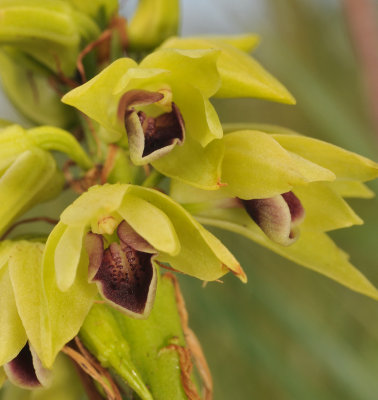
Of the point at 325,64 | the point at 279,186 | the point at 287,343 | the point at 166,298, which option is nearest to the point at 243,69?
the point at 279,186

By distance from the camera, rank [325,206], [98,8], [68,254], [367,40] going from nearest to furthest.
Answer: [68,254] → [325,206] → [98,8] → [367,40]

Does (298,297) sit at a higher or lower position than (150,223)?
lower

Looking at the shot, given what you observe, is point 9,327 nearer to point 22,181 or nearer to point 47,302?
point 47,302

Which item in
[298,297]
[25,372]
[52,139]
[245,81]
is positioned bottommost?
[298,297]

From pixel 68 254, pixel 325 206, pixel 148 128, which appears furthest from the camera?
pixel 325 206

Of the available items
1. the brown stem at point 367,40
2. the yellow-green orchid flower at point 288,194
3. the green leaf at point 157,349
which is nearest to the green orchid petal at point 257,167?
the yellow-green orchid flower at point 288,194

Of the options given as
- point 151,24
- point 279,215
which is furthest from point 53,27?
point 279,215

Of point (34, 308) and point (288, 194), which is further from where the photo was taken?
point (288, 194)

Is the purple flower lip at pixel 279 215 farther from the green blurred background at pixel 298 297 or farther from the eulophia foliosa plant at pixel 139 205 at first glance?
the green blurred background at pixel 298 297
